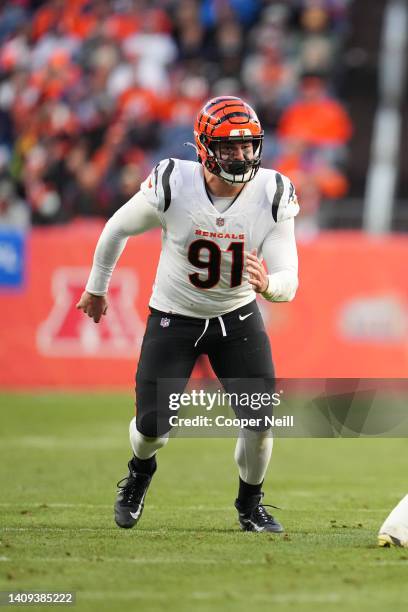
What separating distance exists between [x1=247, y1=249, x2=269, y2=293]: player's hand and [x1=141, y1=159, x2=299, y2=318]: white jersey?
0.42 m

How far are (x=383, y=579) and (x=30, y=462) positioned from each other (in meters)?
5.28

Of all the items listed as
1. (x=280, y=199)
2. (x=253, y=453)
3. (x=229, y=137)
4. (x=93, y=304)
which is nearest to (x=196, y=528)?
(x=253, y=453)

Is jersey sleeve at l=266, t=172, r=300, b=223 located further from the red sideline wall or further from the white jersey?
the red sideline wall

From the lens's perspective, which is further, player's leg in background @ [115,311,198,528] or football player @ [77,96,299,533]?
player's leg in background @ [115,311,198,528]

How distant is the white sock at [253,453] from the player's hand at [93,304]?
103 centimetres

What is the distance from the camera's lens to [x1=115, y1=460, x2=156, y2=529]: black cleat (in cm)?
670

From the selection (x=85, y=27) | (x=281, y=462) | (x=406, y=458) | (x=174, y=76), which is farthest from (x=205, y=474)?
(x=85, y=27)

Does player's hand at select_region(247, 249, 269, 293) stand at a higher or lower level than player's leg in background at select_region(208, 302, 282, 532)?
higher

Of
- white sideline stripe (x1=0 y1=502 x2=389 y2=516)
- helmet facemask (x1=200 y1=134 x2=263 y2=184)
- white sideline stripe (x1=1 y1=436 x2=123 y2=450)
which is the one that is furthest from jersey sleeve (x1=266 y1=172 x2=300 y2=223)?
white sideline stripe (x1=1 y1=436 x2=123 y2=450)

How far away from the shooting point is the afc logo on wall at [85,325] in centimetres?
1466

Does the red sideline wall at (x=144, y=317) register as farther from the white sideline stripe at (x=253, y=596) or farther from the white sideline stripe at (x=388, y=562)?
the white sideline stripe at (x=253, y=596)

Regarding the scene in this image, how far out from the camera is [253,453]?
670 centimetres

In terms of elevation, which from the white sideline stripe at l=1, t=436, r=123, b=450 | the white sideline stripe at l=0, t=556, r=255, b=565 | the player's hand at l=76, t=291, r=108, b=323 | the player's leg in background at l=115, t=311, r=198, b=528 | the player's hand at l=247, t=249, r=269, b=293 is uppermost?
the player's hand at l=247, t=249, r=269, b=293

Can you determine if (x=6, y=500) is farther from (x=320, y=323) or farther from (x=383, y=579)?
(x=320, y=323)
